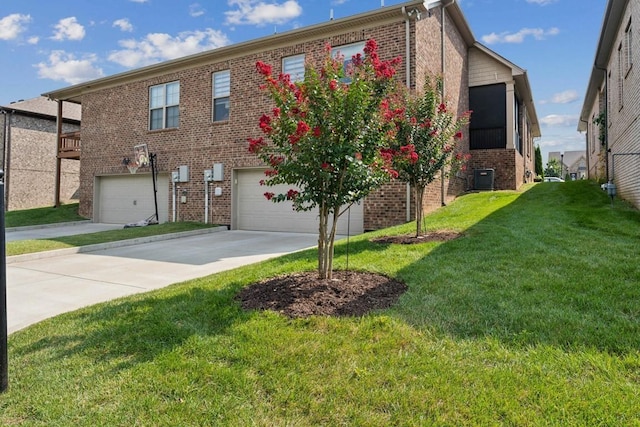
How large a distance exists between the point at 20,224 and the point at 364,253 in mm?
14708

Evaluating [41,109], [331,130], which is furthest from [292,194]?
[41,109]

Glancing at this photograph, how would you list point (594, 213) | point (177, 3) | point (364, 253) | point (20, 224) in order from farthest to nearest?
point (20, 224) → point (177, 3) → point (594, 213) → point (364, 253)

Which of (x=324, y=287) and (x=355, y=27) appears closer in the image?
(x=324, y=287)

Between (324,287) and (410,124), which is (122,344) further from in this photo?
(410,124)

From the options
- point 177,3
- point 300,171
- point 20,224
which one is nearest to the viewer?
point 300,171

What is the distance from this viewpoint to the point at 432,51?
1132cm

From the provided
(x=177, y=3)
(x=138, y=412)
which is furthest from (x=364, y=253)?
(x=177, y=3)

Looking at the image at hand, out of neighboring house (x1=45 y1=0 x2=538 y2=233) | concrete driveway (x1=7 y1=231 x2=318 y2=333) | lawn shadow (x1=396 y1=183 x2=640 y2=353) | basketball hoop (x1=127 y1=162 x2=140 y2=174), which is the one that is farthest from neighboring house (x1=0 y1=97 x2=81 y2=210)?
lawn shadow (x1=396 y1=183 x2=640 y2=353)

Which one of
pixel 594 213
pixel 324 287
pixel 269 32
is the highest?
pixel 269 32

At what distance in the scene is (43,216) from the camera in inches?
655

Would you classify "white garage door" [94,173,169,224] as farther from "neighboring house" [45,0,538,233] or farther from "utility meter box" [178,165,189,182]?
"utility meter box" [178,165,189,182]

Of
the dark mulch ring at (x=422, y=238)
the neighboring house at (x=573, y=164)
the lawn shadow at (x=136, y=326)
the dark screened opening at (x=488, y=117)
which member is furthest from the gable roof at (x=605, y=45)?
the neighboring house at (x=573, y=164)

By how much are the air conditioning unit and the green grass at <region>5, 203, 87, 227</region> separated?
15.8 metres

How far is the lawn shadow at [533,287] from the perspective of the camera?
309 cm
